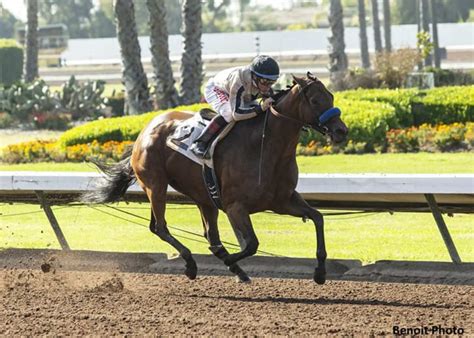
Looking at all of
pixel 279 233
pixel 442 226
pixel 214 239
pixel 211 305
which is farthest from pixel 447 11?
pixel 211 305

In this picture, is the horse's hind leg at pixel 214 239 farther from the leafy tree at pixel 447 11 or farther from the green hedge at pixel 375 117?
the leafy tree at pixel 447 11

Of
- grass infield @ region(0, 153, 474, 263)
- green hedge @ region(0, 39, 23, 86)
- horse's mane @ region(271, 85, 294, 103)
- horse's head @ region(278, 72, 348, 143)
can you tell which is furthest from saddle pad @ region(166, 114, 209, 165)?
green hedge @ region(0, 39, 23, 86)

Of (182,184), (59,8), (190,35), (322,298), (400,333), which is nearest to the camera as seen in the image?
(400,333)

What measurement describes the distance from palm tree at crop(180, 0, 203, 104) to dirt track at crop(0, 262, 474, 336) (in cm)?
1232

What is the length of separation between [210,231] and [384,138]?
24.1ft

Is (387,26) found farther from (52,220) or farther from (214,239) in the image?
(214,239)


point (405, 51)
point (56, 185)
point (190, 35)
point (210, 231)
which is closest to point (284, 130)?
point (210, 231)

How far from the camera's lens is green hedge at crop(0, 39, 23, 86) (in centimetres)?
4219

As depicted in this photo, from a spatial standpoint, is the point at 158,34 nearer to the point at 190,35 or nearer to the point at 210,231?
the point at 190,35

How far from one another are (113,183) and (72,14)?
79.0 metres

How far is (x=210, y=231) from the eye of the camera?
8.56 metres

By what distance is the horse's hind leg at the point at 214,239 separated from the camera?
823cm

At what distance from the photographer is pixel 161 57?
839 inches

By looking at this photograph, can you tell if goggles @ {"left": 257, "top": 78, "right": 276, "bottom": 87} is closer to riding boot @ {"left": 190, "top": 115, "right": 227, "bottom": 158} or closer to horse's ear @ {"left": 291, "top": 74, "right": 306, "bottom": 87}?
horse's ear @ {"left": 291, "top": 74, "right": 306, "bottom": 87}
